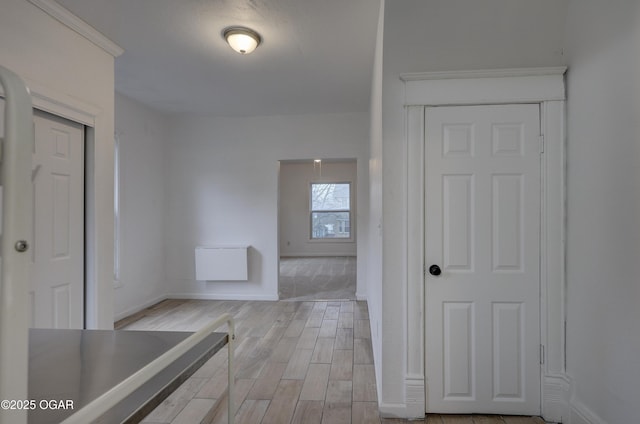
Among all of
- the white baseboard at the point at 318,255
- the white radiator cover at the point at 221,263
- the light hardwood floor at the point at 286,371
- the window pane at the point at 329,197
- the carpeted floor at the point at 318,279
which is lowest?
the light hardwood floor at the point at 286,371

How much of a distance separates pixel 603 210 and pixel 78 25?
3.60 m

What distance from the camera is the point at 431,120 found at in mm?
2082

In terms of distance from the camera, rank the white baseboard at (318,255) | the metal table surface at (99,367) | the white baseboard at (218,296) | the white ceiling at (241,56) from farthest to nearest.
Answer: the white baseboard at (318,255), the white baseboard at (218,296), the white ceiling at (241,56), the metal table surface at (99,367)

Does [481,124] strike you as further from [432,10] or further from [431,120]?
[432,10]

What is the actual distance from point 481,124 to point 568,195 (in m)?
0.67

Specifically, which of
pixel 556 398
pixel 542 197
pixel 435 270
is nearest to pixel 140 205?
pixel 435 270

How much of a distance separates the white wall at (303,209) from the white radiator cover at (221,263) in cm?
487

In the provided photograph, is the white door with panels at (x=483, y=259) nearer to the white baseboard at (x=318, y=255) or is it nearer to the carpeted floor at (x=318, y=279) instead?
the carpeted floor at (x=318, y=279)

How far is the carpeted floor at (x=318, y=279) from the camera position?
16.8 ft

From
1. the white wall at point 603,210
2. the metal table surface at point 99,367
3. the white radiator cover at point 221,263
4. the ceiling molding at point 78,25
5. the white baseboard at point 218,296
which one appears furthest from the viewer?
the white baseboard at point 218,296

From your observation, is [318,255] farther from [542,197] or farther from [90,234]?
[542,197]

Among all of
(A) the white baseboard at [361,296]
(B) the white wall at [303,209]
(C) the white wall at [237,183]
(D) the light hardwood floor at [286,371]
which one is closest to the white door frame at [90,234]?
(D) the light hardwood floor at [286,371]

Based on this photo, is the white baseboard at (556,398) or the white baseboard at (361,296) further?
the white baseboard at (361,296)

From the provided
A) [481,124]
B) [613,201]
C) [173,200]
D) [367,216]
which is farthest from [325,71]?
[173,200]
